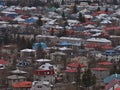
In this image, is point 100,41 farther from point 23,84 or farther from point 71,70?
point 23,84

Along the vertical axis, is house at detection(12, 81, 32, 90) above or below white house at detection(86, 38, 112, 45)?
above

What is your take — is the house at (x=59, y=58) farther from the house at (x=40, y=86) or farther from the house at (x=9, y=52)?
the house at (x=40, y=86)

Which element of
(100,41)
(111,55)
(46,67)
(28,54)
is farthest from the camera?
(100,41)

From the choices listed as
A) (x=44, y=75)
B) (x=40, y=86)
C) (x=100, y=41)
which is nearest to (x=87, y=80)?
(x=40, y=86)

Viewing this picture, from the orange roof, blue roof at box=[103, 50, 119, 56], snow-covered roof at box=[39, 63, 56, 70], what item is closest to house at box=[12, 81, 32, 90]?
the orange roof

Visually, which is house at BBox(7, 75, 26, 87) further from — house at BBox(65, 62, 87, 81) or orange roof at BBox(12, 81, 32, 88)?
house at BBox(65, 62, 87, 81)

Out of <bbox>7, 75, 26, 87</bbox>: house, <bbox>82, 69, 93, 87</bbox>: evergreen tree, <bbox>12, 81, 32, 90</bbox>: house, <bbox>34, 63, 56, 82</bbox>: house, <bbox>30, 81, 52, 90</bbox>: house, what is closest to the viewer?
<bbox>82, 69, 93, 87</bbox>: evergreen tree

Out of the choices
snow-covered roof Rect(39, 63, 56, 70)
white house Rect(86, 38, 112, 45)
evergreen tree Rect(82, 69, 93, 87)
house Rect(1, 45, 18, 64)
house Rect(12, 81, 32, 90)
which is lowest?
white house Rect(86, 38, 112, 45)

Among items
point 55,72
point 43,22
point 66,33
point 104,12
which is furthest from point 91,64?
point 104,12

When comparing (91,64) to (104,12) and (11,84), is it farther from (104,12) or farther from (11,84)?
(104,12)

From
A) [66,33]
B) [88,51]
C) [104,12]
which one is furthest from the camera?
[104,12]

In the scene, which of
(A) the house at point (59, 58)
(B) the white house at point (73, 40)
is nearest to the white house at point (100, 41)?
(B) the white house at point (73, 40)
